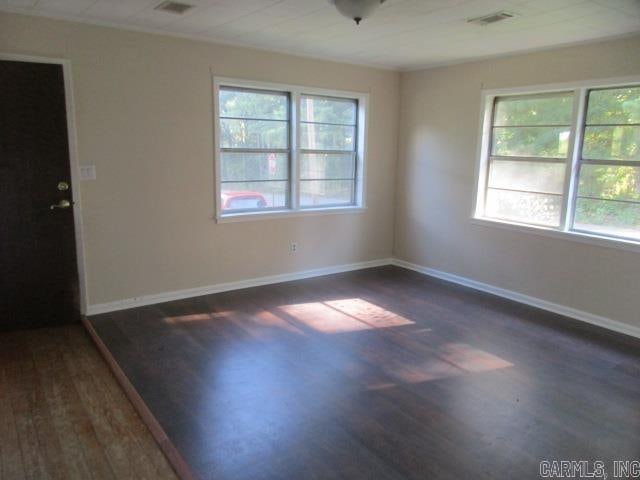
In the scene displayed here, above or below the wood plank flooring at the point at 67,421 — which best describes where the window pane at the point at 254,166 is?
above

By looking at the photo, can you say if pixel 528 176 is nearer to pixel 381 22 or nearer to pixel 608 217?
pixel 608 217

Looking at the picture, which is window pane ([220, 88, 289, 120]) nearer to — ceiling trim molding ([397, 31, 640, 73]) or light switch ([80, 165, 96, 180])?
light switch ([80, 165, 96, 180])

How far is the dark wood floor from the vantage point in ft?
7.61

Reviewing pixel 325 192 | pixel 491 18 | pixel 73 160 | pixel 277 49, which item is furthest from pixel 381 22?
pixel 73 160

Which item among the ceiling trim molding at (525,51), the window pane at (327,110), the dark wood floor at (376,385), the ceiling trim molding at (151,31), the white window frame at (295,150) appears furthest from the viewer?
the window pane at (327,110)

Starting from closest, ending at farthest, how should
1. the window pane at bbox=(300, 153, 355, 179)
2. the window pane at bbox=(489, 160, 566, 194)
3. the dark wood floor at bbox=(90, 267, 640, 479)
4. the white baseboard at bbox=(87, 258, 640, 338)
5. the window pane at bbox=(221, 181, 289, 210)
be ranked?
the dark wood floor at bbox=(90, 267, 640, 479), the white baseboard at bbox=(87, 258, 640, 338), the window pane at bbox=(489, 160, 566, 194), the window pane at bbox=(221, 181, 289, 210), the window pane at bbox=(300, 153, 355, 179)

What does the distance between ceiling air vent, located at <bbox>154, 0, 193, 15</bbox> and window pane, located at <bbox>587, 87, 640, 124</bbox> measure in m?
3.33

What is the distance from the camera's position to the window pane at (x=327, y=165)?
520 centimetres

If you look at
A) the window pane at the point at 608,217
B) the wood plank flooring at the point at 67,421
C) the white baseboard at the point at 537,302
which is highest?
the window pane at the point at 608,217

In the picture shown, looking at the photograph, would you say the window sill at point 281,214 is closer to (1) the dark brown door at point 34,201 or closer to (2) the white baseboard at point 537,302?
(2) the white baseboard at point 537,302

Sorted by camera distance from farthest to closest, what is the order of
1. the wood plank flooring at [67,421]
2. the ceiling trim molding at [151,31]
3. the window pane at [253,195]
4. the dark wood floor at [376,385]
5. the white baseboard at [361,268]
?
the window pane at [253,195]
the white baseboard at [361,268]
the ceiling trim molding at [151,31]
the dark wood floor at [376,385]
the wood plank flooring at [67,421]

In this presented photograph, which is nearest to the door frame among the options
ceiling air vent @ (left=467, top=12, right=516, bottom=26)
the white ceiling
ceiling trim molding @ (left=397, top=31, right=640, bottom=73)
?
the white ceiling

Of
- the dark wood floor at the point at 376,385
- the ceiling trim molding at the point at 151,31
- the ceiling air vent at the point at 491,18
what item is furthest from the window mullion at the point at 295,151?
the ceiling air vent at the point at 491,18

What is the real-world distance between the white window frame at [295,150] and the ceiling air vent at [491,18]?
1965 millimetres
